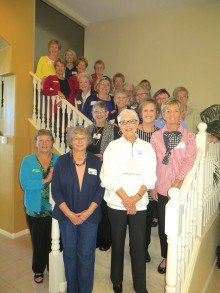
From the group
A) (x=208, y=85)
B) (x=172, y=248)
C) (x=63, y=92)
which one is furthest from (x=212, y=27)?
(x=172, y=248)

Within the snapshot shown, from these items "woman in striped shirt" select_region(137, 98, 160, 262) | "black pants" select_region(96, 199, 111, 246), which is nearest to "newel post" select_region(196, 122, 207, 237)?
"woman in striped shirt" select_region(137, 98, 160, 262)

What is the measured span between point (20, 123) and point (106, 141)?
2.02m

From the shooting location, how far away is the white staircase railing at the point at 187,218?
1370 mm

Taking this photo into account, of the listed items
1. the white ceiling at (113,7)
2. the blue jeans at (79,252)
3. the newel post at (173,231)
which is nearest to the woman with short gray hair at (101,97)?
the blue jeans at (79,252)

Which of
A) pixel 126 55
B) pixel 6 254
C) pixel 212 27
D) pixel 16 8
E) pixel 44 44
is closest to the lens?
pixel 6 254

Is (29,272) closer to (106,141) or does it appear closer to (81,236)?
(81,236)

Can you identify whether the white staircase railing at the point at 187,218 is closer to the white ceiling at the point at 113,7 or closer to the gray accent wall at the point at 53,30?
the white ceiling at the point at 113,7

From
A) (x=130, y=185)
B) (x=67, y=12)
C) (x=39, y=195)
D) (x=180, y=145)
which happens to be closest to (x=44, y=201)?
(x=39, y=195)

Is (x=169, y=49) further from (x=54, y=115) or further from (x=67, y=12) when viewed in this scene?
(x=54, y=115)

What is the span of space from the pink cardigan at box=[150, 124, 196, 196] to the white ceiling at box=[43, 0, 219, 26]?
12.3ft

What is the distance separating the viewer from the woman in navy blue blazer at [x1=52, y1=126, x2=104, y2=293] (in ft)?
5.86

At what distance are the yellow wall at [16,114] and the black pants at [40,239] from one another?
5.06 ft

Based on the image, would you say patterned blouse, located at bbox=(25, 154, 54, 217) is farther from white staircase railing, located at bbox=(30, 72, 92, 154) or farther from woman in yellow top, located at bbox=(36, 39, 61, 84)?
woman in yellow top, located at bbox=(36, 39, 61, 84)

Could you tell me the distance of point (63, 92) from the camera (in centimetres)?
354
